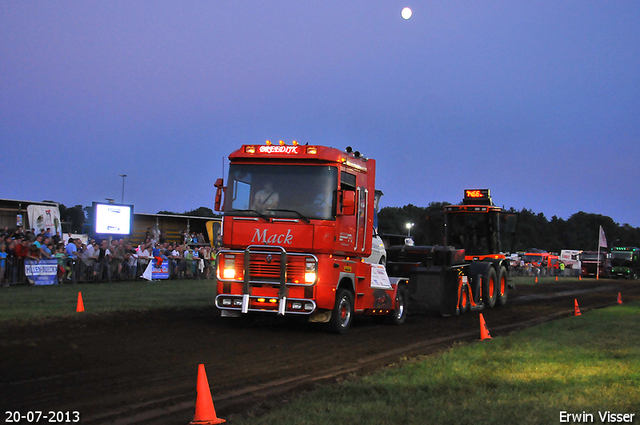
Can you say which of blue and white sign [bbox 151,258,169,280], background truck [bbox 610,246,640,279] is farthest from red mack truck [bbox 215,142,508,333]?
background truck [bbox 610,246,640,279]

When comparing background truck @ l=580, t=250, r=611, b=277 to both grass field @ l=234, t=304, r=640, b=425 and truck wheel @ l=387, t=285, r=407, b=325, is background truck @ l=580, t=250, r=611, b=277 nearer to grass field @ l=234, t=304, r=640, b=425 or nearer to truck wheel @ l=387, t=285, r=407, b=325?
truck wheel @ l=387, t=285, r=407, b=325

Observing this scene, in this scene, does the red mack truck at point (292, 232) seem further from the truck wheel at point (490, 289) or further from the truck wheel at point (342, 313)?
the truck wheel at point (490, 289)

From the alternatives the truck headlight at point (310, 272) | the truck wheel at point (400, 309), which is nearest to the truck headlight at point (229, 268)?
the truck headlight at point (310, 272)

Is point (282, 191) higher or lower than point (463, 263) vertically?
higher

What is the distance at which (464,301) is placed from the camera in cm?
1838

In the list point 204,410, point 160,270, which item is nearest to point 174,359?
point 204,410

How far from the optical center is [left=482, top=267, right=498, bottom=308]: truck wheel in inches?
793

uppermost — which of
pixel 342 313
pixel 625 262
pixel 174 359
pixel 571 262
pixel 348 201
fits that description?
pixel 348 201

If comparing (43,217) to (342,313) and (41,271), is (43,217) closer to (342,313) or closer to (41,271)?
(41,271)

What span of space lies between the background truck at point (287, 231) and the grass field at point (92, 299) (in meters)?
4.06

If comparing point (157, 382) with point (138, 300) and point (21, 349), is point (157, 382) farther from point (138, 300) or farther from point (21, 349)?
point (138, 300)

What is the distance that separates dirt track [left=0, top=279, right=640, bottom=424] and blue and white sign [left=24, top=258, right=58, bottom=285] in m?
8.54

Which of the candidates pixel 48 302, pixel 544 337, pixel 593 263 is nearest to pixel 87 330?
pixel 48 302

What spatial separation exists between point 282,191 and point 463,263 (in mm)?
8985
